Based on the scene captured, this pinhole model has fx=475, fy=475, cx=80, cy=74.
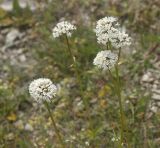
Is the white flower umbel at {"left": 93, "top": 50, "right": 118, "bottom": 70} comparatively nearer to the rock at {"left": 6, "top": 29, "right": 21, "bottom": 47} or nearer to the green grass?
the green grass

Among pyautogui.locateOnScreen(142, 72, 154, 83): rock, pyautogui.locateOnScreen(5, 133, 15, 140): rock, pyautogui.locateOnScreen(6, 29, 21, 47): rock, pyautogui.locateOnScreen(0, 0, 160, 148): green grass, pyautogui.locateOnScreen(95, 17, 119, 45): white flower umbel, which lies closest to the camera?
pyautogui.locateOnScreen(95, 17, 119, 45): white flower umbel

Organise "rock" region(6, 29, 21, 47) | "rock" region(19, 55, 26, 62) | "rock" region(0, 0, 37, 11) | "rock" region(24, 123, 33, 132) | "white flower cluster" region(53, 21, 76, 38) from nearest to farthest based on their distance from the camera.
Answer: "white flower cluster" region(53, 21, 76, 38)
"rock" region(24, 123, 33, 132)
"rock" region(19, 55, 26, 62)
"rock" region(6, 29, 21, 47)
"rock" region(0, 0, 37, 11)

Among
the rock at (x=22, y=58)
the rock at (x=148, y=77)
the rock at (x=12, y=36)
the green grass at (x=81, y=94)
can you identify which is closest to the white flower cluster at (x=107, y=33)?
the green grass at (x=81, y=94)

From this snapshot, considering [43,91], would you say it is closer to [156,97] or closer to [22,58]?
[156,97]

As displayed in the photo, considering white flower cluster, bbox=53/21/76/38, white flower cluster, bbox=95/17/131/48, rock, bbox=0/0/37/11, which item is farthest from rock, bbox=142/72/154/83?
rock, bbox=0/0/37/11

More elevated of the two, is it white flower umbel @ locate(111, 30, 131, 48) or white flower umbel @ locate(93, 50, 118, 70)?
white flower umbel @ locate(111, 30, 131, 48)

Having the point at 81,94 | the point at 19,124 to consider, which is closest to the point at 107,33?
the point at 81,94

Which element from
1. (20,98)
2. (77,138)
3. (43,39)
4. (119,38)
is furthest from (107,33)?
(43,39)

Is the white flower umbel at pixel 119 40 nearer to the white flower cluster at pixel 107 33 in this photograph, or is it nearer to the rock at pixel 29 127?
the white flower cluster at pixel 107 33

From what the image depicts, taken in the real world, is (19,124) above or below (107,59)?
above
